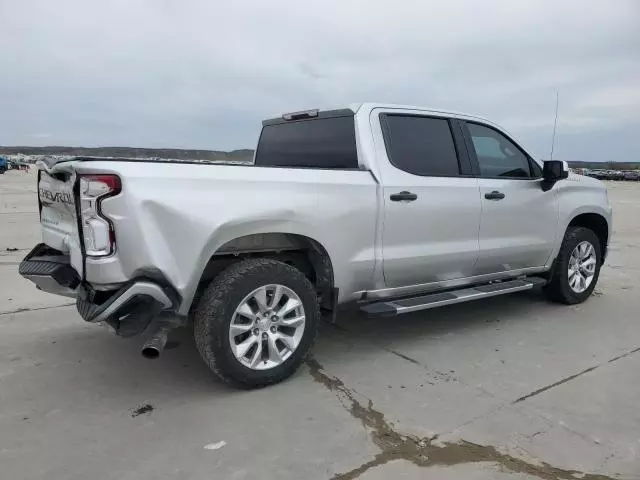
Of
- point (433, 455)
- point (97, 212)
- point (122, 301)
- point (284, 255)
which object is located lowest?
point (433, 455)

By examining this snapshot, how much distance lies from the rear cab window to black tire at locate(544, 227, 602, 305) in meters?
2.81

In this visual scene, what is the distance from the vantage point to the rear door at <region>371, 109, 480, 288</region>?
4328mm

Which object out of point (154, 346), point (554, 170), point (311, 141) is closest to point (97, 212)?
point (154, 346)

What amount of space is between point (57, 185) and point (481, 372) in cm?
328

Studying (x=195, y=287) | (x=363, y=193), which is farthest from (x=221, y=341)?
(x=363, y=193)

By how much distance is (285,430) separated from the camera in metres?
3.20

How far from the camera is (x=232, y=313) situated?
3570 millimetres

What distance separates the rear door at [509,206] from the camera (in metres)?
5.02

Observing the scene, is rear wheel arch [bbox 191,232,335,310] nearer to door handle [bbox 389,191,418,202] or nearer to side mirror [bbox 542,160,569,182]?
door handle [bbox 389,191,418,202]

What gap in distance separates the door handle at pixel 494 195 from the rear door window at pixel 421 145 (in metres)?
0.35

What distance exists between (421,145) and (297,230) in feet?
4.91

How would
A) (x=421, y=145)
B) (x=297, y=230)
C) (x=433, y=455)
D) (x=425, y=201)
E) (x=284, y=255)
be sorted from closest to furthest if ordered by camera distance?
(x=433, y=455)
(x=297, y=230)
(x=284, y=255)
(x=425, y=201)
(x=421, y=145)

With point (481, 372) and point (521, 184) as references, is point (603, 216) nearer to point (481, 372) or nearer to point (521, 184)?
point (521, 184)

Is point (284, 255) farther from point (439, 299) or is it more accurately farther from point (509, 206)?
point (509, 206)
